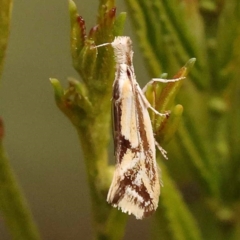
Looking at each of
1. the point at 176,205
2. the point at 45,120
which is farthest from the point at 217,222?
the point at 45,120

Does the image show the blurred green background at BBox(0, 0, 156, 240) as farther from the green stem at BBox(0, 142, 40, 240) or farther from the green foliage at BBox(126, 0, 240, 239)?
the green stem at BBox(0, 142, 40, 240)

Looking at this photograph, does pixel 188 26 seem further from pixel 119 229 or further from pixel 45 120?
pixel 45 120

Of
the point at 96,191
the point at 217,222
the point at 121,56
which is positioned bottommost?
the point at 217,222

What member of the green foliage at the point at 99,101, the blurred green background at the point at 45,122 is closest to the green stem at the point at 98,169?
the green foliage at the point at 99,101

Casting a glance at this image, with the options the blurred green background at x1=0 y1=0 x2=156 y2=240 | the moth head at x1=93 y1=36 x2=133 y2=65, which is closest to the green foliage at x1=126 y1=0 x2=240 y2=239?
the moth head at x1=93 y1=36 x2=133 y2=65

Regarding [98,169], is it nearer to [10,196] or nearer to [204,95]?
[10,196]
